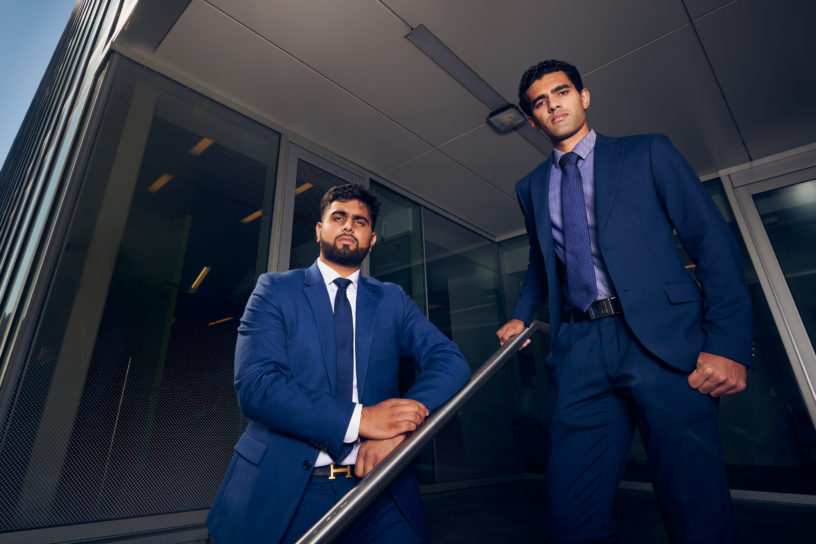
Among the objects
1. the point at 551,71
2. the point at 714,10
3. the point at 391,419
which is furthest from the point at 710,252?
the point at 714,10

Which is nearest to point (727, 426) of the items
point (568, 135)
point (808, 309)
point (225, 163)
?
point (808, 309)

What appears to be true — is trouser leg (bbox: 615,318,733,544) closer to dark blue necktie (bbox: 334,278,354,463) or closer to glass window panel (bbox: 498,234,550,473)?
dark blue necktie (bbox: 334,278,354,463)

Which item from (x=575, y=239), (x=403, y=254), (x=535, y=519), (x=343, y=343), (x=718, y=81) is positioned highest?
(x=718, y=81)

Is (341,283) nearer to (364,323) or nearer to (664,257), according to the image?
(364,323)

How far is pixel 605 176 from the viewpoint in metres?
1.17

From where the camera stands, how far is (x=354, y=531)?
0.98 meters

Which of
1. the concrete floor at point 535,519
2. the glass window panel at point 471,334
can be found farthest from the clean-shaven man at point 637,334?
the glass window panel at point 471,334

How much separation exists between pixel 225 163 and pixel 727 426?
14.3ft

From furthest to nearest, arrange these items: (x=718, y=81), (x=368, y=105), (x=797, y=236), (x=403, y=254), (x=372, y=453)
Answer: (x=403, y=254) < (x=797, y=236) < (x=368, y=105) < (x=718, y=81) < (x=372, y=453)

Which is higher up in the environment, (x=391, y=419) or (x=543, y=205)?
(x=543, y=205)

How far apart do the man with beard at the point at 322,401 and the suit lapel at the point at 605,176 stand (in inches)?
22.9

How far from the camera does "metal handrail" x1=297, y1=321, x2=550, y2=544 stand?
27.6 inches

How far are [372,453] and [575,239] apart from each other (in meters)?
0.81

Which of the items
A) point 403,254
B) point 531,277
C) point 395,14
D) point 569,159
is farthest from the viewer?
point 403,254
